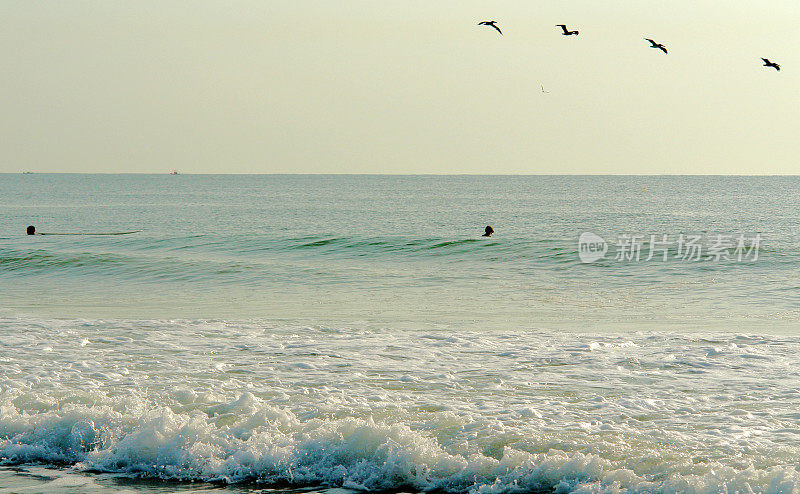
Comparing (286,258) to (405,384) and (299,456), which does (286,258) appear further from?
(299,456)

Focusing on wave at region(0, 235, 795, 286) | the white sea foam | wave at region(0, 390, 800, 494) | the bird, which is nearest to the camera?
wave at region(0, 390, 800, 494)

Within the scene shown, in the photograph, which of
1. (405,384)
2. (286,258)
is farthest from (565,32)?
(286,258)

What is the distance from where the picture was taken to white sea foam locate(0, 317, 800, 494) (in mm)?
6559

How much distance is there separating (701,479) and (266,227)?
44139 mm

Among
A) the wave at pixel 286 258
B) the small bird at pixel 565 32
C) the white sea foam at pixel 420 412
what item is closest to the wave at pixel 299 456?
the white sea foam at pixel 420 412

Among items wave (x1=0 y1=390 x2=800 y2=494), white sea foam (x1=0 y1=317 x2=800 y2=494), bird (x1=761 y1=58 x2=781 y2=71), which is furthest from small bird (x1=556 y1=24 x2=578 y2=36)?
wave (x1=0 y1=390 x2=800 y2=494)

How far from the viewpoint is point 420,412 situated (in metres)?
7.87

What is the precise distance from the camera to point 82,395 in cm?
840

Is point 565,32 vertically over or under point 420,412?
over

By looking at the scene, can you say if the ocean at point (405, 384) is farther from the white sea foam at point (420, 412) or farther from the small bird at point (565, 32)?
the small bird at point (565, 32)

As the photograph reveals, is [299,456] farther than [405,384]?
No

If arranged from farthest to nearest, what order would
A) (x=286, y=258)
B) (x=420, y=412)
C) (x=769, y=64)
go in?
(x=286, y=258)
(x=769, y=64)
(x=420, y=412)

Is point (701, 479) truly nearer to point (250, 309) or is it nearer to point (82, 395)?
point (82, 395)

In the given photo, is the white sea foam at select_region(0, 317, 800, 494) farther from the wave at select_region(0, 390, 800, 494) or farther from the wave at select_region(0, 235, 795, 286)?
the wave at select_region(0, 235, 795, 286)
